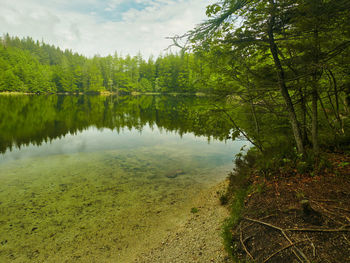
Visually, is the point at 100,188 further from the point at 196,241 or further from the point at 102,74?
the point at 102,74

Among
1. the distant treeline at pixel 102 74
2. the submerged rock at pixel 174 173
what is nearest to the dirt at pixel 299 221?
the submerged rock at pixel 174 173

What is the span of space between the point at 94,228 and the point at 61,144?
33.5ft

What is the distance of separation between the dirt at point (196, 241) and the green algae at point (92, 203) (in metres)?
0.34

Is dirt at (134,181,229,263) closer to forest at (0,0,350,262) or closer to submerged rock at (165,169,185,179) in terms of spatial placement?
forest at (0,0,350,262)

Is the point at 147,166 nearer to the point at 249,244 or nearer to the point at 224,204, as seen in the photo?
the point at 224,204

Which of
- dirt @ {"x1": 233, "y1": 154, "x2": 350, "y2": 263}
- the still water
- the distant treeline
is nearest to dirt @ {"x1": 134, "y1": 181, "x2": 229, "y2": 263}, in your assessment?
the still water

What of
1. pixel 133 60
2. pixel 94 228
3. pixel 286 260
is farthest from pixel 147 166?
pixel 133 60

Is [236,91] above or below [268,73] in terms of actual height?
below

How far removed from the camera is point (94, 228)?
535 centimetres

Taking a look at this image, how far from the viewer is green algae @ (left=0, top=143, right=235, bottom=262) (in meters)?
4.69

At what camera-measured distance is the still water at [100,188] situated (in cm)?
480

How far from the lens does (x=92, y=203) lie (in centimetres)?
656

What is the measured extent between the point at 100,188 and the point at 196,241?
4.70m

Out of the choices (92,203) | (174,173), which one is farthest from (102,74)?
(92,203)
